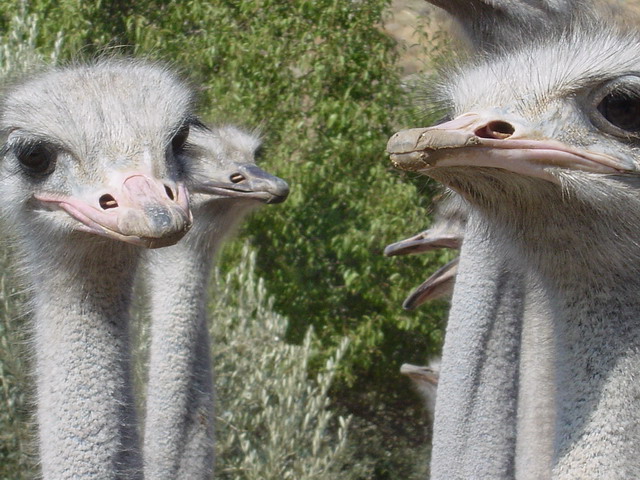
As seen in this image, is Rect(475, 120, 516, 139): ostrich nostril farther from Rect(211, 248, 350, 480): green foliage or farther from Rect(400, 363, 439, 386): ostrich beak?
Rect(211, 248, 350, 480): green foliage

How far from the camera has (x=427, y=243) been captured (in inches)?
179

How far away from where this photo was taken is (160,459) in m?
3.51

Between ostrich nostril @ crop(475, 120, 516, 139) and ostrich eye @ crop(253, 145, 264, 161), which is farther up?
ostrich nostril @ crop(475, 120, 516, 139)

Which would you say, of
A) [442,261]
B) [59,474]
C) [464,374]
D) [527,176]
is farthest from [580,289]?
[442,261]

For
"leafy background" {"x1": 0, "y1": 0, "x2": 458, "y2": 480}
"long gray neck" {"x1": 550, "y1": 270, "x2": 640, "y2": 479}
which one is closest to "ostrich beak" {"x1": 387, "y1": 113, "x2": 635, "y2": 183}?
"long gray neck" {"x1": 550, "y1": 270, "x2": 640, "y2": 479}

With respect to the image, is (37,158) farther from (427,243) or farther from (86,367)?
(427,243)

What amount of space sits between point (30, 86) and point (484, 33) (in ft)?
4.53

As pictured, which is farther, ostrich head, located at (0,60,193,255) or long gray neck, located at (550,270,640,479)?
ostrich head, located at (0,60,193,255)

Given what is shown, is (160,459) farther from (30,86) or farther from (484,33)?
(484,33)

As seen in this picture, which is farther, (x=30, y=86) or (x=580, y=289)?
(x=30, y=86)

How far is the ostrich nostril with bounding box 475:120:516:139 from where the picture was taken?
6.35 feet

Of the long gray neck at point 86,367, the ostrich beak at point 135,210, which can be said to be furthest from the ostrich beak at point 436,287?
the ostrich beak at point 135,210

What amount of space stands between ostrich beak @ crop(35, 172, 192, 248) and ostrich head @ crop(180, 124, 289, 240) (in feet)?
3.91

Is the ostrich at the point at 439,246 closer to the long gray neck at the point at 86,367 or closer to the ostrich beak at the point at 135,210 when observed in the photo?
the long gray neck at the point at 86,367
